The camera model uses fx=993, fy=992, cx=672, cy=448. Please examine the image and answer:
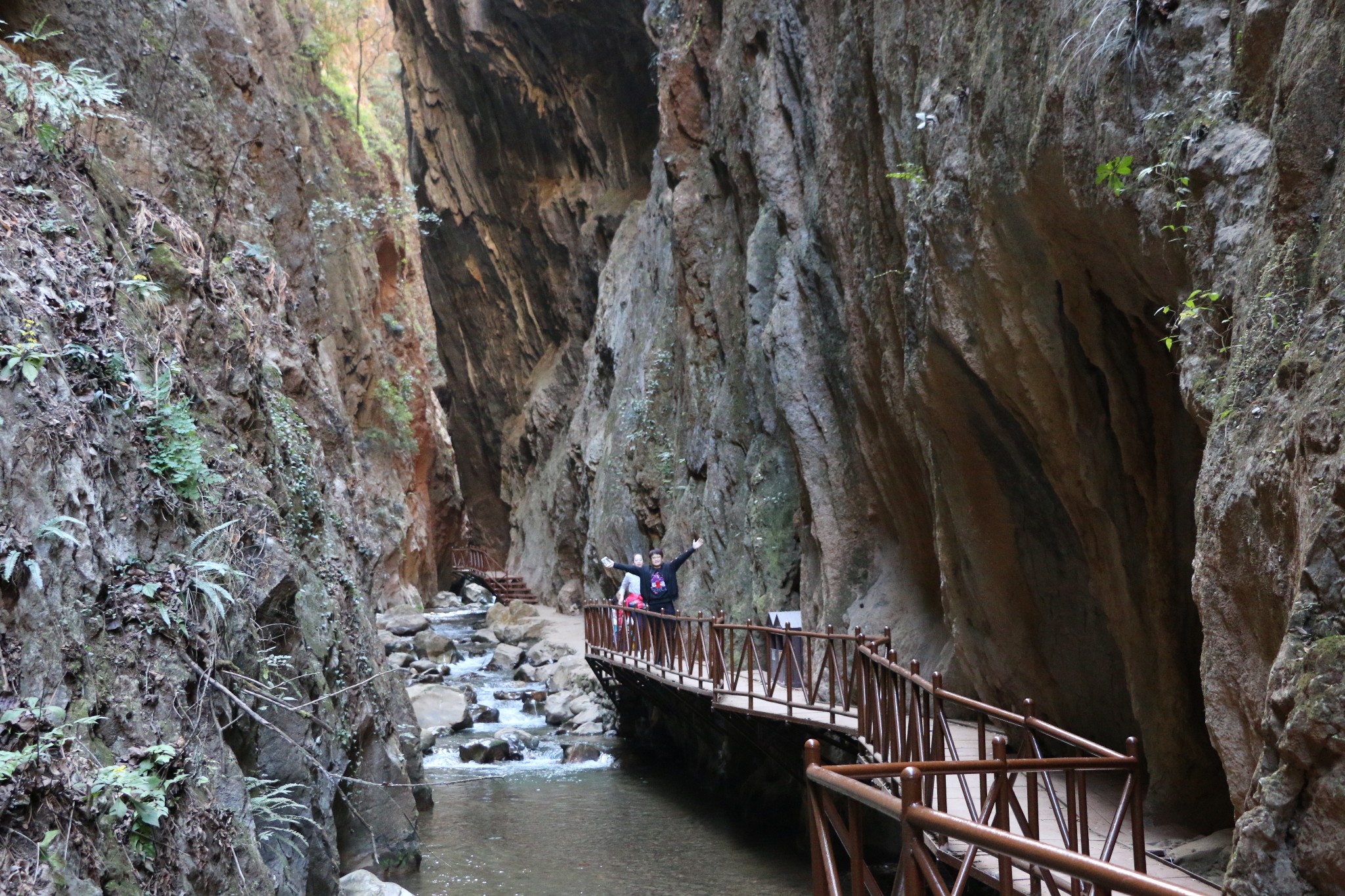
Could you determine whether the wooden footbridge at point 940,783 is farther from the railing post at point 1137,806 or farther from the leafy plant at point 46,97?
the leafy plant at point 46,97

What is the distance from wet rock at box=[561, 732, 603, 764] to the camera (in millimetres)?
14422

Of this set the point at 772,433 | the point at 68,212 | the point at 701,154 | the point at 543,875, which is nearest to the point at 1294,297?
the point at 68,212

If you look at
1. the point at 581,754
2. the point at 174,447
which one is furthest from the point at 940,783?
the point at 581,754

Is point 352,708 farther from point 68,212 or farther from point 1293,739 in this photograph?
point 1293,739

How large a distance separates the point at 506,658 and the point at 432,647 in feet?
5.23

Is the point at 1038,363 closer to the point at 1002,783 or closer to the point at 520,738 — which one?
the point at 1002,783

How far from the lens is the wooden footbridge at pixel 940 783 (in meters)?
2.79

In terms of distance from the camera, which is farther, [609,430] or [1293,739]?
[609,430]

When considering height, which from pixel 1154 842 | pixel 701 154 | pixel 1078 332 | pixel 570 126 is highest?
pixel 570 126

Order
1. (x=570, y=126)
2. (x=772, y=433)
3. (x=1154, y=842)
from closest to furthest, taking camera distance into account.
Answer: (x=1154, y=842) < (x=772, y=433) < (x=570, y=126)

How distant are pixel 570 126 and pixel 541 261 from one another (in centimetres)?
441

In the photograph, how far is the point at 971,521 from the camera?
8.41 meters

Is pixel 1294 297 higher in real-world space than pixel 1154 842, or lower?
higher

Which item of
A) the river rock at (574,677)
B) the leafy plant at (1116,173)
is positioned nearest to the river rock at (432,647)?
the river rock at (574,677)
